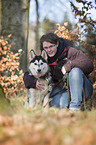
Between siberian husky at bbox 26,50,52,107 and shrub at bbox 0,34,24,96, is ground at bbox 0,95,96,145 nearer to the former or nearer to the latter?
siberian husky at bbox 26,50,52,107

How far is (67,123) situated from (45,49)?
6.90ft

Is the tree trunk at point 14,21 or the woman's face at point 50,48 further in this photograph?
the tree trunk at point 14,21

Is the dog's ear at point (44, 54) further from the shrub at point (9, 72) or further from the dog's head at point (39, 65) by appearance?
the shrub at point (9, 72)

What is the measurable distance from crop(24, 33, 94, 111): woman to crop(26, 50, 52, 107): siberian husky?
3.9 inches

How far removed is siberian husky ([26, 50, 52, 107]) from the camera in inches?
133

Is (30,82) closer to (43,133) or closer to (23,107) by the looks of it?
(23,107)

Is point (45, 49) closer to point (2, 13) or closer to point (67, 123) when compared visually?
point (67, 123)

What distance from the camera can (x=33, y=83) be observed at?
11.5ft

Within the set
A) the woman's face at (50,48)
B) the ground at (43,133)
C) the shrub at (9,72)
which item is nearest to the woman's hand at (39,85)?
the woman's face at (50,48)

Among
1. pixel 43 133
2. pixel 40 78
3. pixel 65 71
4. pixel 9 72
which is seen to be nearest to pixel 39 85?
pixel 40 78

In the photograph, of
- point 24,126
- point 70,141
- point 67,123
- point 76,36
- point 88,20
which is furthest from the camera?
point 76,36

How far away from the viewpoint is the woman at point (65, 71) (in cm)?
321

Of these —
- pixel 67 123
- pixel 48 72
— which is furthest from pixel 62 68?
pixel 67 123

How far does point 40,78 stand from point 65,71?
0.48 m
